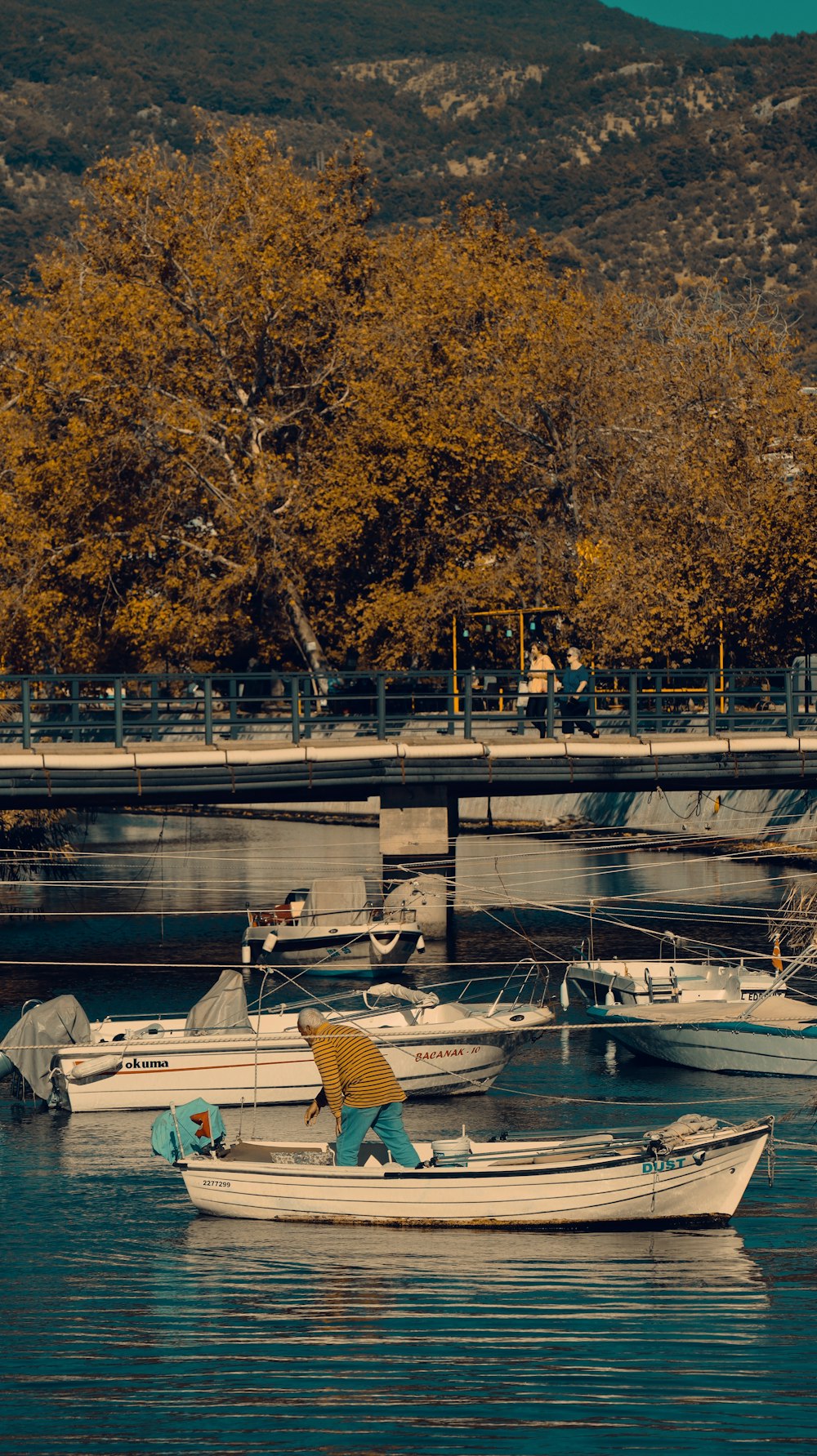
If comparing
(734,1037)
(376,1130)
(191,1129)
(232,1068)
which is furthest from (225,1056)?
(734,1037)

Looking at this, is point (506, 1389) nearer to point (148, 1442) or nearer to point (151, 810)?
point (148, 1442)

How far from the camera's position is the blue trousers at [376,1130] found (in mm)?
17703

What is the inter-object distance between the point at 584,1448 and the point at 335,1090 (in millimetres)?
5692

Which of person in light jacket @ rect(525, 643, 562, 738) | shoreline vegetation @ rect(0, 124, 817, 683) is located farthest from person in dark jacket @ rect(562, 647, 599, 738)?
shoreline vegetation @ rect(0, 124, 817, 683)

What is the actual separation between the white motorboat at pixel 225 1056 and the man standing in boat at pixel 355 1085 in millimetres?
7434

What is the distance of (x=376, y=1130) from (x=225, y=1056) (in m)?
7.87

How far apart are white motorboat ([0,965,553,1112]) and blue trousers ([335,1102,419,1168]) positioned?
7269 mm

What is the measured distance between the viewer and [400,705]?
5888 centimetres

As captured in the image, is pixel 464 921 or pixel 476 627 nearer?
pixel 464 921

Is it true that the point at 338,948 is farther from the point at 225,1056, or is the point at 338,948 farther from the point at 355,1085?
the point at 355,1085

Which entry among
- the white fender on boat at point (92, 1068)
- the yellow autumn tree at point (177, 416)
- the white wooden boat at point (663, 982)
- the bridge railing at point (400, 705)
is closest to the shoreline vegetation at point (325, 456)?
the yellow autumn tree at point (177, 416)

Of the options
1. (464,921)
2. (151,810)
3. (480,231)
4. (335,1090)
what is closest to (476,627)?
(464,921)

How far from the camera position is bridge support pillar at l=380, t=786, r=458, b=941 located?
38531 mm

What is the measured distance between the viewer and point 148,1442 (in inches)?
504
